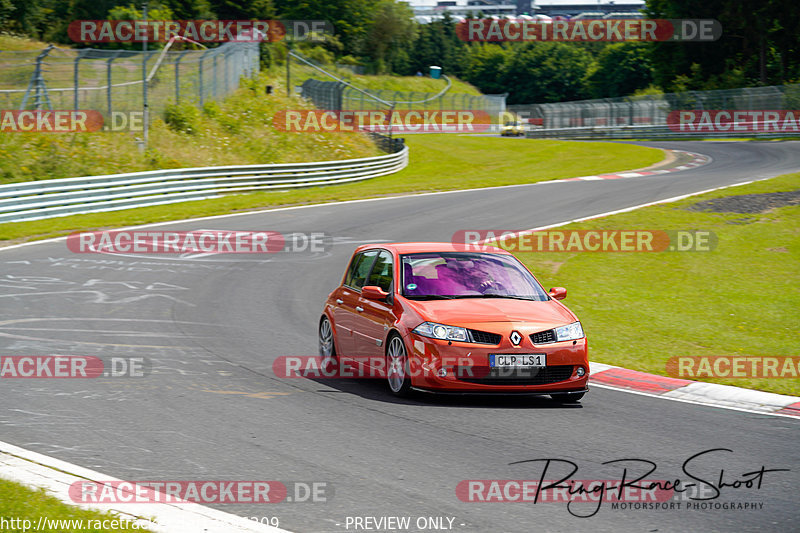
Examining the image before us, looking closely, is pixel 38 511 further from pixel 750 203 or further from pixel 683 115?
pixel 683 115

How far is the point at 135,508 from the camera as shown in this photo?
18.0 ft

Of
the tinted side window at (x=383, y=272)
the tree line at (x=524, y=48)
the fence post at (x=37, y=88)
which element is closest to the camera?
the tinted side window at (x=383, y=272)

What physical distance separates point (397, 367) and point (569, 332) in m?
1.68

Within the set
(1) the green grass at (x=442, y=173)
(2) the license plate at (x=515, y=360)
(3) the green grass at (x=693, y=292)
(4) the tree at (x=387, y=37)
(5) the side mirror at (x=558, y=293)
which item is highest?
(4) the tree at (x=387, y=37)

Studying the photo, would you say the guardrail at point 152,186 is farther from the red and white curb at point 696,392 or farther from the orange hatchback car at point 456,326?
the red and white curb at point 696,392

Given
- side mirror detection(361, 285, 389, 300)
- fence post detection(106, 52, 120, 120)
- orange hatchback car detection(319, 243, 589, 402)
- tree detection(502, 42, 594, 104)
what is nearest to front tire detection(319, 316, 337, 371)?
orange hatchback car detection(319, 243, 589, 402)

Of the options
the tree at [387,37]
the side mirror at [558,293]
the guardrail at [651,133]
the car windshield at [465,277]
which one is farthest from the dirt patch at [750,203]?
the tree at [387,37]

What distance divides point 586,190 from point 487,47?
132620 mm

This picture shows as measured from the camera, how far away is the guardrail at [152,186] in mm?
23609

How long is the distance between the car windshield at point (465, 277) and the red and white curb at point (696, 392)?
1429 millimetres

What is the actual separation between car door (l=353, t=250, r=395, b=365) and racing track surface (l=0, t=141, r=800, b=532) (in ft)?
1.38

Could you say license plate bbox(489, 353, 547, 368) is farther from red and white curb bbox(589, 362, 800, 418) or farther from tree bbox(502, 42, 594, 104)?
tree bbox(502, 42, 594, 104)

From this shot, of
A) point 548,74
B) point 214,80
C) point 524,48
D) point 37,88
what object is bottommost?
point 37,88

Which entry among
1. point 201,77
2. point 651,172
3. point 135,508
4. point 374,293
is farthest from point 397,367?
point 201,77
